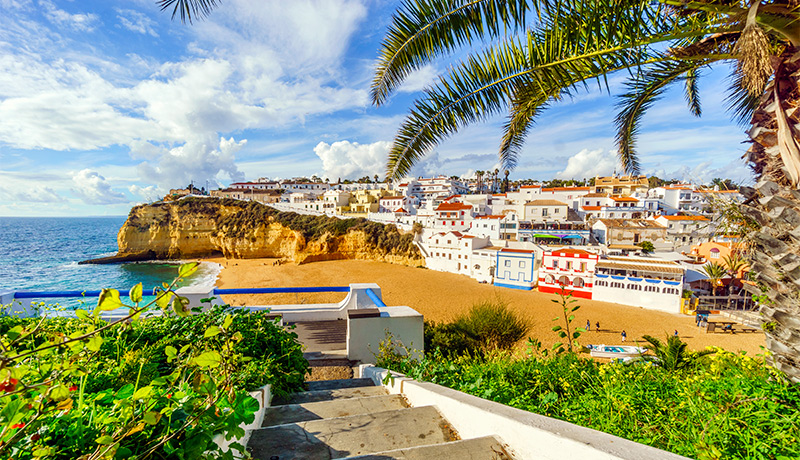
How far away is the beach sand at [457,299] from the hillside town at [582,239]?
1640 mm

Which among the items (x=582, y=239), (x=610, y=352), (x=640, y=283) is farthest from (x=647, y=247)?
(x=610, y=352)

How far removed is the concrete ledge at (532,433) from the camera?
5.12 feet

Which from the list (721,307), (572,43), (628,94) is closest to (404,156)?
(572,43)

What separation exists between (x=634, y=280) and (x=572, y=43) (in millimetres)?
24657

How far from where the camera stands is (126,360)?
2709 millimetres

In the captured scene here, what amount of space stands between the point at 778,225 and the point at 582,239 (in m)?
36.2

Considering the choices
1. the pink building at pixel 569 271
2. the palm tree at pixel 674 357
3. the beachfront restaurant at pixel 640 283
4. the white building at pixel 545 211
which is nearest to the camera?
the palm tree at pixel 674 357

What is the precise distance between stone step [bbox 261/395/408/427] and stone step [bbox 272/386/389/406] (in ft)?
1.14

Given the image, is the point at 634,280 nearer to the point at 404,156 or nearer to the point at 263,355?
the point at 404,156

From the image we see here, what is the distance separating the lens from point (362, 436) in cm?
224

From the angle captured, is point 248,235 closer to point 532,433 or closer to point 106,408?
point 106,408

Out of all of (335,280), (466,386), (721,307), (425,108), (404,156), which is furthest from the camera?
(335,280)

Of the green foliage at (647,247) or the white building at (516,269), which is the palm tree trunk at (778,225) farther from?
the green foliage at (647,247)

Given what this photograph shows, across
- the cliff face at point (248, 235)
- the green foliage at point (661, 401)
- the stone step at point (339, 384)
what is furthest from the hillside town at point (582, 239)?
the stone step at point (339, 384)
